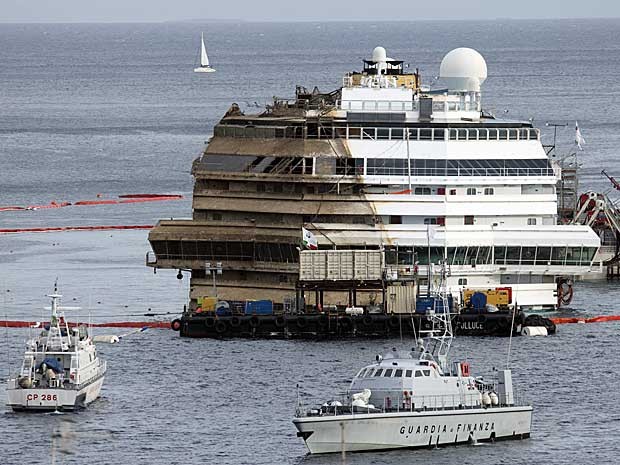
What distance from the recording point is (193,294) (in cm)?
13625

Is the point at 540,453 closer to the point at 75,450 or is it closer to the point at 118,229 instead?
the point at 75,450

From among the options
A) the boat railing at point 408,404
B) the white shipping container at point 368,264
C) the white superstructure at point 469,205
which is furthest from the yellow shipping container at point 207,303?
the boat railing at point 408,404

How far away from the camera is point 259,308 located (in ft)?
419

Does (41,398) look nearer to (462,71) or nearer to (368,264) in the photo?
(368,264)

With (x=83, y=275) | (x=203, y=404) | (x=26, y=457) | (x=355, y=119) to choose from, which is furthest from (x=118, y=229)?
(x=26, y=457)

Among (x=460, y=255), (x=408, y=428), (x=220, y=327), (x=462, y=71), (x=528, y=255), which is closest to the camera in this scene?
(x=408, y=428)

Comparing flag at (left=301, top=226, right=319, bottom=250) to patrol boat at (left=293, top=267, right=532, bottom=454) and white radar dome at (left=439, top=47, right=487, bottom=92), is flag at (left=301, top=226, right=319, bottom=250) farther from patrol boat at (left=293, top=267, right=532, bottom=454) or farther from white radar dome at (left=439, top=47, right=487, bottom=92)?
patrol boat at (left=293, top=267, right=532, bottom=454)

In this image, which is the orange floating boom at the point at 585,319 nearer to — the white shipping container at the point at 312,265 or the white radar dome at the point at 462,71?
the white shipping container at the point at 312,265

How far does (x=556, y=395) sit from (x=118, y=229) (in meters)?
81.4

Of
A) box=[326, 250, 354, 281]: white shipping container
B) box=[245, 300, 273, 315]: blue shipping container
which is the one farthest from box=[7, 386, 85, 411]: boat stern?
box=[326, 250, 354, 281]: white shipping container

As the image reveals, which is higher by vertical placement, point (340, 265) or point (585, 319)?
point (340, 265)

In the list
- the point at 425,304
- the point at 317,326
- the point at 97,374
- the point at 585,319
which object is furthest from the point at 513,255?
the point at 97,374

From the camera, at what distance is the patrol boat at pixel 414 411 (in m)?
89.7

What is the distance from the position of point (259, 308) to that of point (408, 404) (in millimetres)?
37302
